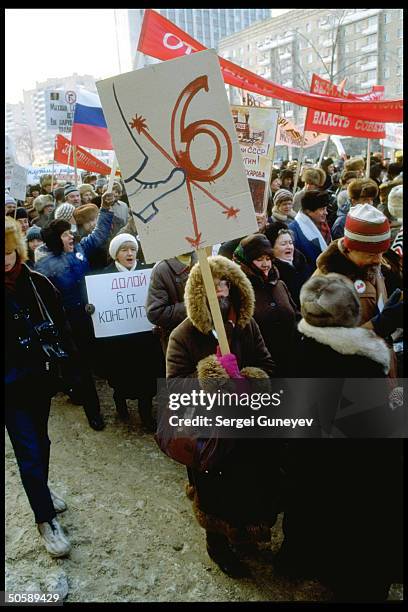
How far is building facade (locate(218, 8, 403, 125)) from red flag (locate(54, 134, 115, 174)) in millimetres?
45165

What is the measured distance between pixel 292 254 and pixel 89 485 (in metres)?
2.32

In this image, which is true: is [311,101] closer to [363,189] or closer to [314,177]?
[314,177]

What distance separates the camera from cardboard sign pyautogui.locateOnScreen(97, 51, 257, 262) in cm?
238

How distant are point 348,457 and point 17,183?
4.96 metres

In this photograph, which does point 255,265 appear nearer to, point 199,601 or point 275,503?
point 275,503

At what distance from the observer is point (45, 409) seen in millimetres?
3006

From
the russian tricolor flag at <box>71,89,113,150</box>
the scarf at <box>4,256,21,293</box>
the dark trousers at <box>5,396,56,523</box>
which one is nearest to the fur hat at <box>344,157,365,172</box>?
the russian tricolor flag at <box>71,89,113,150</box>

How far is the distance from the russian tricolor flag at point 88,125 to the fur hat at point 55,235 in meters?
3.44

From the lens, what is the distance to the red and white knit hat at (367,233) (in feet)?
8.87

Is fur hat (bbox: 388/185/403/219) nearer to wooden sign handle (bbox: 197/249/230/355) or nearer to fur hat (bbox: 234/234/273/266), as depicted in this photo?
fur hat (bbox: 234/234/273/266)

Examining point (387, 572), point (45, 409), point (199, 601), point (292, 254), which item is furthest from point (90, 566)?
point (292, 254)

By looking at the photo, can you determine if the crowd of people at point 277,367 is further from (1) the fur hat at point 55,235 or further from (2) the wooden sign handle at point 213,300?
(1) the fur hat at point 55,235

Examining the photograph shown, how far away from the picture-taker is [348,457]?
2275 mm

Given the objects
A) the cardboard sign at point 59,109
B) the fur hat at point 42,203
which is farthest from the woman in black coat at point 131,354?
the cardboard sign at point 59,109
